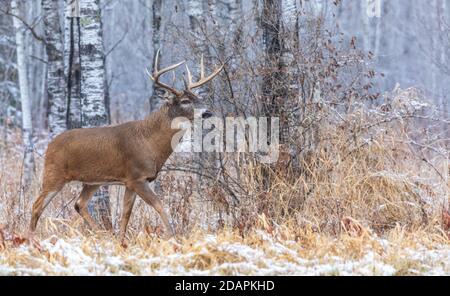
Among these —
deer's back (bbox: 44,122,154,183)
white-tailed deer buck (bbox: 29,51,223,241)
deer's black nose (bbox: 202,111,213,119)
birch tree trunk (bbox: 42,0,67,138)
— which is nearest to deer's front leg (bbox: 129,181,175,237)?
white-tailed deer buck (bbox: 29,51,223,241)

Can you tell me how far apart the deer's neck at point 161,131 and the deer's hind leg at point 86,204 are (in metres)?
0.92

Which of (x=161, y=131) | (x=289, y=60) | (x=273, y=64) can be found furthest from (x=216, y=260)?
(x=289, y=60)

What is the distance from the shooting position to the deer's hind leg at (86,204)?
1014cm

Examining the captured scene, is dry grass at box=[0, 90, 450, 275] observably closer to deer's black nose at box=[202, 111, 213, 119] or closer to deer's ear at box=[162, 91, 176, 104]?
deer's black nose at box=[202, 111, 213, 119]

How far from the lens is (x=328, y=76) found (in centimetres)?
1029

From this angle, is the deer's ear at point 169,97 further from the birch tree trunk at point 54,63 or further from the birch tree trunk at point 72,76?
the birch tree trunk at point 54,63

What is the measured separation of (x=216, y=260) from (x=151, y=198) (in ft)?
7.30

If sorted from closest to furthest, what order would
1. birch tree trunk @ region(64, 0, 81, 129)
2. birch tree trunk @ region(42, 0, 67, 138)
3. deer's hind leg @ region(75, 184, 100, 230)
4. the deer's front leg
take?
the deer's front leg → deer's hind leg @ region(75, 184, 100, 230) → birch tree trunk @ region(64, 0, 81, 129) → birch tree trunk @ region(42, 0, 67, 138)

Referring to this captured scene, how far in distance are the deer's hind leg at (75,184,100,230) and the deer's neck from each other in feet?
3.02

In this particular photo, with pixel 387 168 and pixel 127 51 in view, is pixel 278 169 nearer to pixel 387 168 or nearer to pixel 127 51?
pixel 387 168

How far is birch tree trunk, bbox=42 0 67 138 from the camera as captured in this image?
1387 cm

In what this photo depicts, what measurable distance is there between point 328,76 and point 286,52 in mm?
557

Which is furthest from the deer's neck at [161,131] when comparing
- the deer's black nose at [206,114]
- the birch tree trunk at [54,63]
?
the birch tree trunk at [54,63]

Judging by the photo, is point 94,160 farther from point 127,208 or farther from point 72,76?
point 72,76
